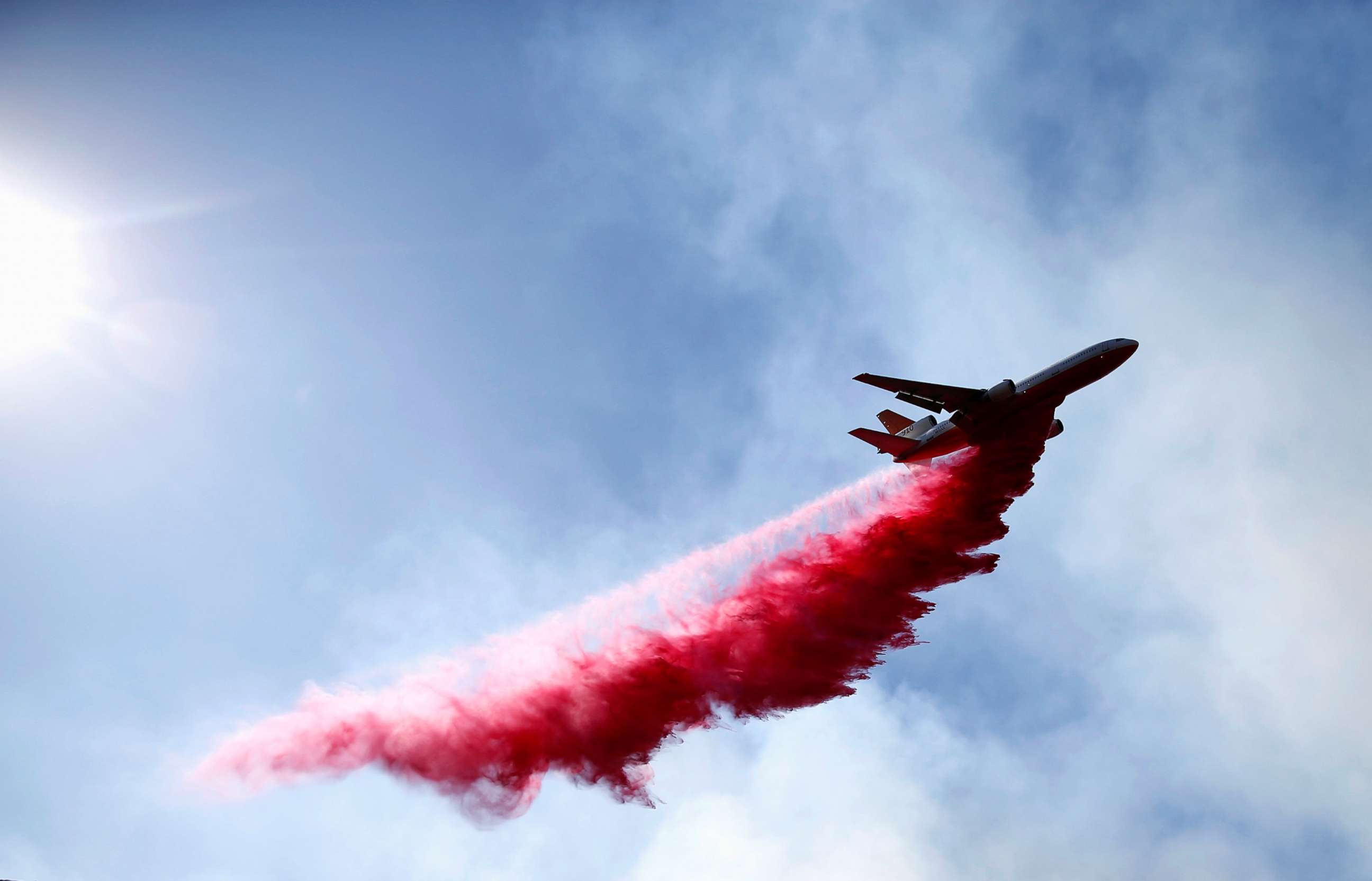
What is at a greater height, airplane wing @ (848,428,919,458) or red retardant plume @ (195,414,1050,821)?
airplane wing @ (848,428,919,458)

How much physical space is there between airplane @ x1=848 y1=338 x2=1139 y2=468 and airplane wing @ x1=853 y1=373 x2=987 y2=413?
1.1 inches

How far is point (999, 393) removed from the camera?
4050cm

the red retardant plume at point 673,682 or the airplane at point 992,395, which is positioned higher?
the airplane at point 992,395

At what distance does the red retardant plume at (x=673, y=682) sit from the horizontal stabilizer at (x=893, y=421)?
437 centimetres

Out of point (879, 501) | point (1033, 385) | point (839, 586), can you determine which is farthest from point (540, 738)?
point (1033, 385)

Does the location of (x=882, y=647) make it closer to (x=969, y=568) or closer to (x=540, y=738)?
(x=969, y=568)

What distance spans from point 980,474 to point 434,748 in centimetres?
3187

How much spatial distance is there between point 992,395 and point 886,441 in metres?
6.62

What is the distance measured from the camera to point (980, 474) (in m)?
40.8

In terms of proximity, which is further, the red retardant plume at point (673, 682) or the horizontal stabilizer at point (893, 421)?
the horizontal stabilizer at point (893, 421)

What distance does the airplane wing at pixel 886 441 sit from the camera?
145 feet

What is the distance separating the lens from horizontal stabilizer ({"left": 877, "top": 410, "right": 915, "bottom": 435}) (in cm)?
4547

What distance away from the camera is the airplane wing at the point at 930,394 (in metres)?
40.6

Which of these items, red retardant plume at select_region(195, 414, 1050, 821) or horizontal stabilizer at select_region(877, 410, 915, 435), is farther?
horizontal stabilizer at select_region(877, 410, 915, 435)
